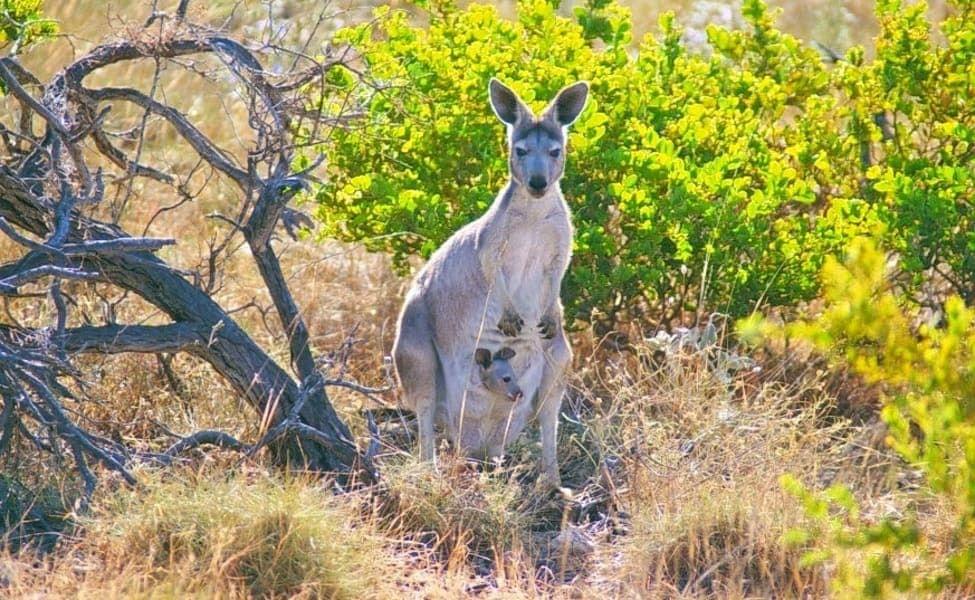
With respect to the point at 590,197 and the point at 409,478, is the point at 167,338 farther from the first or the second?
the point at 590,197

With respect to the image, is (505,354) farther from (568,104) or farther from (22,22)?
(22,22)

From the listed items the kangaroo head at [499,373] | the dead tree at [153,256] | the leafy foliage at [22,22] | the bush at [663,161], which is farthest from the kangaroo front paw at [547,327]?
the leafy foliage at [22,22]

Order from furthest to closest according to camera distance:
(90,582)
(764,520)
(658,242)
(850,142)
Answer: (850,142), (658,242), (764,520), (90,582)

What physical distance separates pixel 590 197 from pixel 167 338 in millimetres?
2567

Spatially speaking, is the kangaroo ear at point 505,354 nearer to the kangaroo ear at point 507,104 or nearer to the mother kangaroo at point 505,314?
the mother kangaroo at point 505,314

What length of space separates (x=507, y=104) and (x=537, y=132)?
224mm

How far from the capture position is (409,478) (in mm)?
5684

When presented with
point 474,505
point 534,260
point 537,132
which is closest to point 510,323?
point 534,260

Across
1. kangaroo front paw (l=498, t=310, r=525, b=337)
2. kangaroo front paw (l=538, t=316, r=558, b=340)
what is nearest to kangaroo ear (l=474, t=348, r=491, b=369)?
kangaroo front paw (l=498, t=310, r=525, b=337)

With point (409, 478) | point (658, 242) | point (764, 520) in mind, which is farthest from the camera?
point (658, 242)

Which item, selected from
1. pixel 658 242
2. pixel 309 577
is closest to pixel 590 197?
pixel 658 242

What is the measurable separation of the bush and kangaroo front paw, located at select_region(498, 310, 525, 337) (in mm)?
883

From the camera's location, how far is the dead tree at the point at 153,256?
209 inches

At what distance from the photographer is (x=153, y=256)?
5.80m
